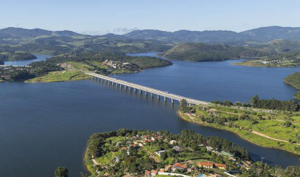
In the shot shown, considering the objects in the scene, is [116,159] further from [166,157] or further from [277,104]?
[277,104]

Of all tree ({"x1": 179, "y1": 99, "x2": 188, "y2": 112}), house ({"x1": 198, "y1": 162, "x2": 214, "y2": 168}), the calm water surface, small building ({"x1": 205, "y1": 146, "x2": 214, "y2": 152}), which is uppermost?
tree ({"x1": 179, "y1": 99, "x2": 188, "y2": 112})

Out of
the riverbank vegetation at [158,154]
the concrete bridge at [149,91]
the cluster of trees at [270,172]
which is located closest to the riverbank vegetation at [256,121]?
the concrete bridge at [149,91]

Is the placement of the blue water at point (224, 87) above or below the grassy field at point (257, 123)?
above

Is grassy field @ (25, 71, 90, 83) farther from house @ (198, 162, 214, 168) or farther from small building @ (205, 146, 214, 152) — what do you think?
house @ (198, 162, 214, 168)

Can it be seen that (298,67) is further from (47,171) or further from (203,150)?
(47,171)

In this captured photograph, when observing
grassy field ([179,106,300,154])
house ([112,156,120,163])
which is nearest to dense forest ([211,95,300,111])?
grassy field ([179,106,300,154])

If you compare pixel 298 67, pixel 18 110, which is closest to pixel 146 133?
pixel 18 110

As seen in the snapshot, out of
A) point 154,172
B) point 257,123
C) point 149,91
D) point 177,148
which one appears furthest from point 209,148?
point 149,91

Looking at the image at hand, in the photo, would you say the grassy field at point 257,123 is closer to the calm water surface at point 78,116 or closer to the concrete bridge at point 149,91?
the calm water surface at point 78,116
